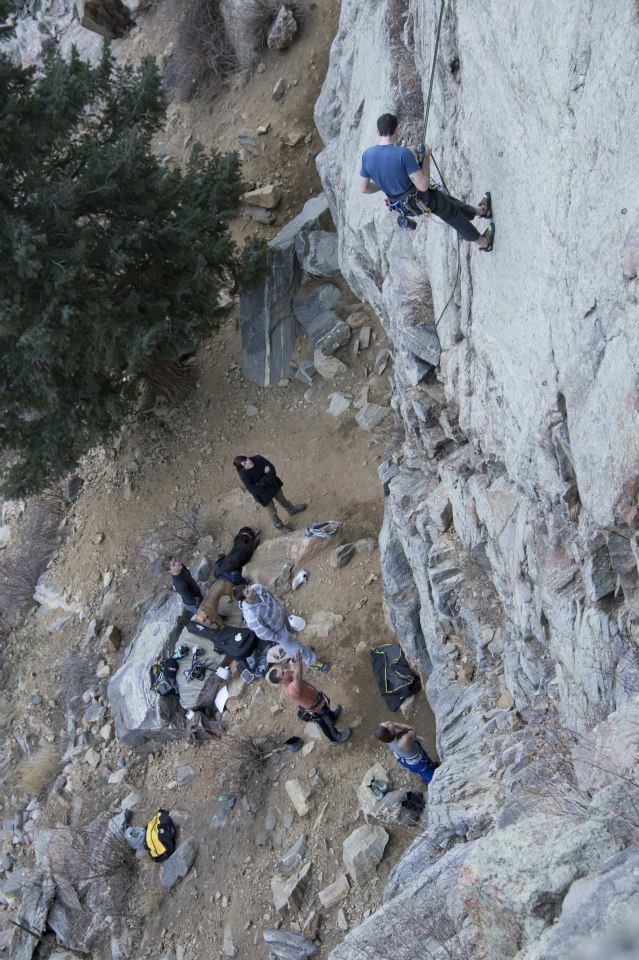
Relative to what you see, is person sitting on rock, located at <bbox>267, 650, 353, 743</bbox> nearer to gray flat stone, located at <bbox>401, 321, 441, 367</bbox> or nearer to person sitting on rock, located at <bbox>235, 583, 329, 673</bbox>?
person sitting on rock, located at <bbox>235, 583, 329, 673</bbox>

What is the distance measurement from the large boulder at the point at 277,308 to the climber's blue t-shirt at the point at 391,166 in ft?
24.7

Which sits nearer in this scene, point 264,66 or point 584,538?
point 584,538

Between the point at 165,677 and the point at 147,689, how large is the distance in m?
0.44

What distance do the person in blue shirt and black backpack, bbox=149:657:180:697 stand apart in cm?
767

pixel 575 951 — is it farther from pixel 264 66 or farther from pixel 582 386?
pixel 264 66

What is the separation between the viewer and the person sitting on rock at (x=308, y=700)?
827cm

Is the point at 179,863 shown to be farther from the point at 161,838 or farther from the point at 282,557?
the point at 282,557

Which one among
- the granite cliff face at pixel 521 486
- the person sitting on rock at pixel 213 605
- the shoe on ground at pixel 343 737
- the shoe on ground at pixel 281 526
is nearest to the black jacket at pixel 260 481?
the shoe on ground at pixel 281 526

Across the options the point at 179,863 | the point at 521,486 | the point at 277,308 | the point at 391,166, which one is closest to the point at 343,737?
the point at 179,863

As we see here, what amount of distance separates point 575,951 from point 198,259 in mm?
11224

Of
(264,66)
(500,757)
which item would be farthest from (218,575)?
(264,66)

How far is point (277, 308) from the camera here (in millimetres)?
14062

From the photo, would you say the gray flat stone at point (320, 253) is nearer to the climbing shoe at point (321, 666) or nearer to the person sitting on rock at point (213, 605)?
the person sitting on rock at point (213, 605)

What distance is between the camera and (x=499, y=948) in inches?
147
